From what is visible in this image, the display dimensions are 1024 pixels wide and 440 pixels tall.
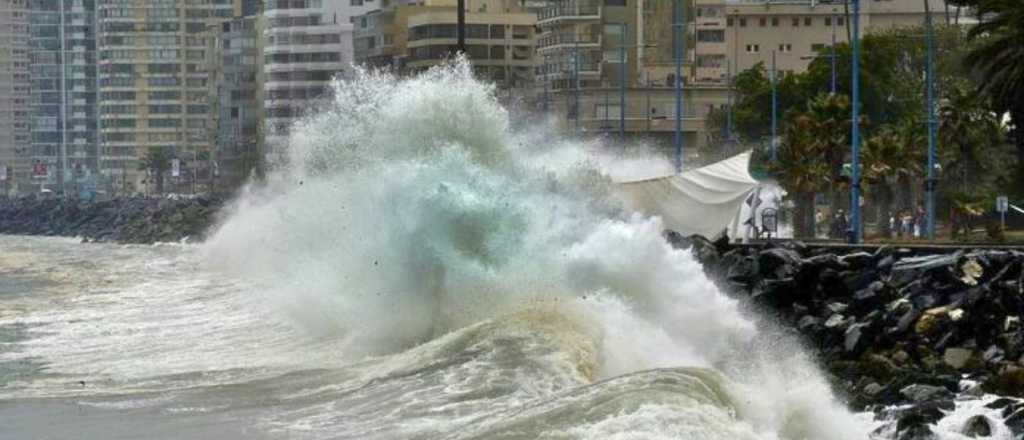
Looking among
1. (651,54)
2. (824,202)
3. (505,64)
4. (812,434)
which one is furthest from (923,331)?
(505,64)

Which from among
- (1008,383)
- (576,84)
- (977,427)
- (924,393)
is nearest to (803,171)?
(576,84)

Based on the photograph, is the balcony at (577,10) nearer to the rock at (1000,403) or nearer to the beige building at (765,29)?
the beige building at (765,29)

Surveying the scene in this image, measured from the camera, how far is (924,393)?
24844 millimetres

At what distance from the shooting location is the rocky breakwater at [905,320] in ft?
80.5

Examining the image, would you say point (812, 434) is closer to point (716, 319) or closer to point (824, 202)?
point (716, 319)

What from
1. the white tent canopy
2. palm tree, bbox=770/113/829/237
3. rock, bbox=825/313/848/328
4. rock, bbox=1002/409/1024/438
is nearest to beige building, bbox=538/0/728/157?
palm tree, bbox=770/113/829/237

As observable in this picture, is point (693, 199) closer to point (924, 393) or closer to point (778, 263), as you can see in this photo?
point (778, 263)

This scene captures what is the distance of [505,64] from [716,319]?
328ft

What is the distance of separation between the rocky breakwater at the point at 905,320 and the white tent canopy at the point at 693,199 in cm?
658

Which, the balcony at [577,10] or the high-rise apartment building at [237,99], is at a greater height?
the balcony at [577,10]

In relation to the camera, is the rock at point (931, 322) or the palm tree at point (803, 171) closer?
the rock at point (931, 322)

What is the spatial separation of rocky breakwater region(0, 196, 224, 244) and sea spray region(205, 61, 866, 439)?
245 feet

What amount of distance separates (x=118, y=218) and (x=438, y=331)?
380 ft

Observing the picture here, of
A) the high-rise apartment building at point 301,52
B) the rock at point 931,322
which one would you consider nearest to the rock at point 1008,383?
the rock at point 931,322
